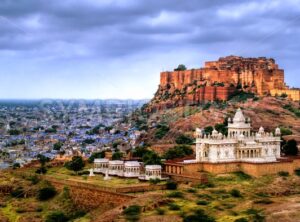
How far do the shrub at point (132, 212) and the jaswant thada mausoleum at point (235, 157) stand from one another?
10148 millimetres

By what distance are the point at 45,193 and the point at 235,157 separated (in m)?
19.0

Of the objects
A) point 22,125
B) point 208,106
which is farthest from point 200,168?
point 22,125

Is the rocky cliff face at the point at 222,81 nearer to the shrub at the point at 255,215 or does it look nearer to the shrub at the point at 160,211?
the shrub at the point at 255,215

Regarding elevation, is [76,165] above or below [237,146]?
below

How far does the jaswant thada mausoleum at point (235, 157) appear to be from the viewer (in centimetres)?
5866

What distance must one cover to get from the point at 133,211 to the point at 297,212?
40.2 ft

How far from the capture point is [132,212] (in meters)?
46.6

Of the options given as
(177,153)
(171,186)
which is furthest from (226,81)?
(171,186)

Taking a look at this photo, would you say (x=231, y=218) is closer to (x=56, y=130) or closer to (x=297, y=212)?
(x=297, y=212)

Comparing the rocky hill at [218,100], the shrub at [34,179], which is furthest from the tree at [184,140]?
the shrub at [34,179]

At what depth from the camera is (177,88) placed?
126 metres

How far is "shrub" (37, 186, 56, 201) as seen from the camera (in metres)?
58.1

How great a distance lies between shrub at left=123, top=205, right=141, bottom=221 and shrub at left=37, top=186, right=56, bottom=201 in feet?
43.9

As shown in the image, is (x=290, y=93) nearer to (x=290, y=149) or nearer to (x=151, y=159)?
(x=290, y=149)
